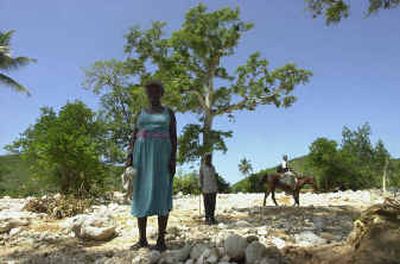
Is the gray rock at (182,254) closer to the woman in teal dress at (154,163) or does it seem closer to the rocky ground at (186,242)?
the rocky ground at (186,242)

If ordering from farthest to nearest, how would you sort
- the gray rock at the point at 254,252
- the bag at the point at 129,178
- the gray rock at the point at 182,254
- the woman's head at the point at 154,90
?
the woman's head at the point at 154,90 → the bag at the point at 129,178 → the gray rock at the point at 182,254 → the gray rock at the point at 254,252

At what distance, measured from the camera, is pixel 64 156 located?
43.1ft

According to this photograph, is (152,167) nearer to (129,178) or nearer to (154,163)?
(154,163)

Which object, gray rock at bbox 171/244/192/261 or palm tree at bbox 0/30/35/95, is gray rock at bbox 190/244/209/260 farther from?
palm tree at bbox 0/30/35/95

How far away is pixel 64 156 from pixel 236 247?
10.7 meters

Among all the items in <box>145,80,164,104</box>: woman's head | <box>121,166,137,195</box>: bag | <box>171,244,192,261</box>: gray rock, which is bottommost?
<box>171,244,192,261</box>: gray rock

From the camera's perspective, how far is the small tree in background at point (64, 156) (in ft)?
42.9

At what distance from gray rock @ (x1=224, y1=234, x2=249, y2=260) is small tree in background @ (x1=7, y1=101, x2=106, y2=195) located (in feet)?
31.2

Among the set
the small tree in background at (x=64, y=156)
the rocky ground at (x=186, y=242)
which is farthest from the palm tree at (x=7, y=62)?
the rocky ground at (x=186, y=242)

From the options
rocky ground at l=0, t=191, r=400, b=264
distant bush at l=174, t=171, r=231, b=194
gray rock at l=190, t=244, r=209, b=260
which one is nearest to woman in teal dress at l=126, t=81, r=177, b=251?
rocky ground at l=0, t=191, r=400, b=264

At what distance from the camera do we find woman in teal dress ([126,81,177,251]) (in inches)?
168

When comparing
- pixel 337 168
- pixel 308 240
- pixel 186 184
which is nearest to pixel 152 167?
pixel 308 240

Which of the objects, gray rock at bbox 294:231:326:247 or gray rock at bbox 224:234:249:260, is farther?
gray rock at bbox 294:231:326:247

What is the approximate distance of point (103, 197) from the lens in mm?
14438
